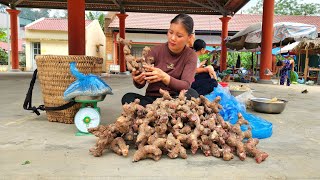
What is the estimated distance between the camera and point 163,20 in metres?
22.1

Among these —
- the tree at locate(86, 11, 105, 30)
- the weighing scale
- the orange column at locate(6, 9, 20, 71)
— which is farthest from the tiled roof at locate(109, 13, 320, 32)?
the weighing scale

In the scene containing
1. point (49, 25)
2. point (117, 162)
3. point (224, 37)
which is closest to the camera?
point (117, 162)

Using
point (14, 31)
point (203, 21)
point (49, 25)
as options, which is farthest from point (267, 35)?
point (49, 25)

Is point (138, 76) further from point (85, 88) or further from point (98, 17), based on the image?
point (98, 17)

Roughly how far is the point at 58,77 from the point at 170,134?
1.63 metres

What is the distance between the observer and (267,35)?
10.3m

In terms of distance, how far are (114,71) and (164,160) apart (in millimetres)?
17144

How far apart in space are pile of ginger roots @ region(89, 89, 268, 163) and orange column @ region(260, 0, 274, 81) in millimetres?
8585

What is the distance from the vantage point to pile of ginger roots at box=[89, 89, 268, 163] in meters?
2.25

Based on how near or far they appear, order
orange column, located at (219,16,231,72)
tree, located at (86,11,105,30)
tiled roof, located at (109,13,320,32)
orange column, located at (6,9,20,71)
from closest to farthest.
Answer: orange column, located at (219,16,231,72) < orange column, located at (6,9,20,71) < tiled roof, located at (109,13,320,32) < tree, located at (86,11,105,30)

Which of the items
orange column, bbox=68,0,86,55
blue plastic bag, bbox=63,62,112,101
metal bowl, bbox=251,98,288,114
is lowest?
metal bowl, bbox=251,98,288,114

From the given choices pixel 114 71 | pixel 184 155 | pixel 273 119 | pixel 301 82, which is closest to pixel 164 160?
pixel 184 155

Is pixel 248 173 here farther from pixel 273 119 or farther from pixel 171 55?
pixel 273 119

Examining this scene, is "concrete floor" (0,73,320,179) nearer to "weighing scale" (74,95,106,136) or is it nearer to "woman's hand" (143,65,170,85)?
"weighing scale" (74,95,106,136)
